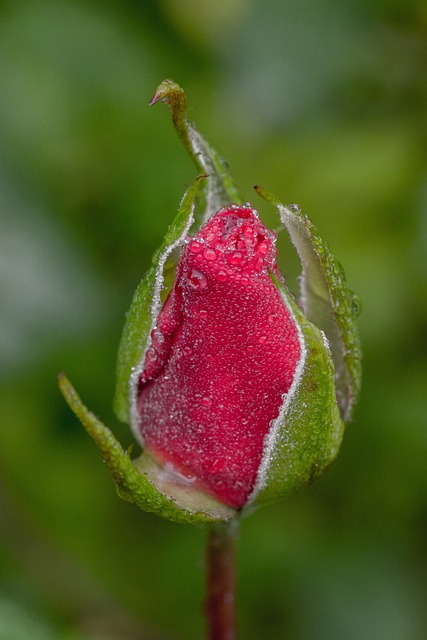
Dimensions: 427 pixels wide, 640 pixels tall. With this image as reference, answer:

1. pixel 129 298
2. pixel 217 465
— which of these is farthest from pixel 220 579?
pixel 129 298

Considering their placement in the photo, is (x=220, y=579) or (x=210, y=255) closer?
(x=210, y=255)

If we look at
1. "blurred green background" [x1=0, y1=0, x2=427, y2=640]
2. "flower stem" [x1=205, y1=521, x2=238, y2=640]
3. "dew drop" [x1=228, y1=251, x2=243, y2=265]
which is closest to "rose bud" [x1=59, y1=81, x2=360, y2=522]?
"dew drop" [x1=228, y1=251, x2=243, y2=265]

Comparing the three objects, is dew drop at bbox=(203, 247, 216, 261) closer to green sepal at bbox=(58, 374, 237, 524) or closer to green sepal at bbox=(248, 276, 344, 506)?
green sepal at bbox=(248, 276, 344, 506)

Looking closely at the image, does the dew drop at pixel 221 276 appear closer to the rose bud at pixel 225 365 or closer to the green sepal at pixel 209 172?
the rose bud at pixel 225 365

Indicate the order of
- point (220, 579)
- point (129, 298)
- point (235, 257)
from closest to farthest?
point (235, 257) < point (220, 579) < point (129, 298)

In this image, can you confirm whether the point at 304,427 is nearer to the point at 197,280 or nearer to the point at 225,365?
the point at 225,365

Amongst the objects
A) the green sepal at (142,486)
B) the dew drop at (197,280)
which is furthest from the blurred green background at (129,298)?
the dew drop at (197,280)
